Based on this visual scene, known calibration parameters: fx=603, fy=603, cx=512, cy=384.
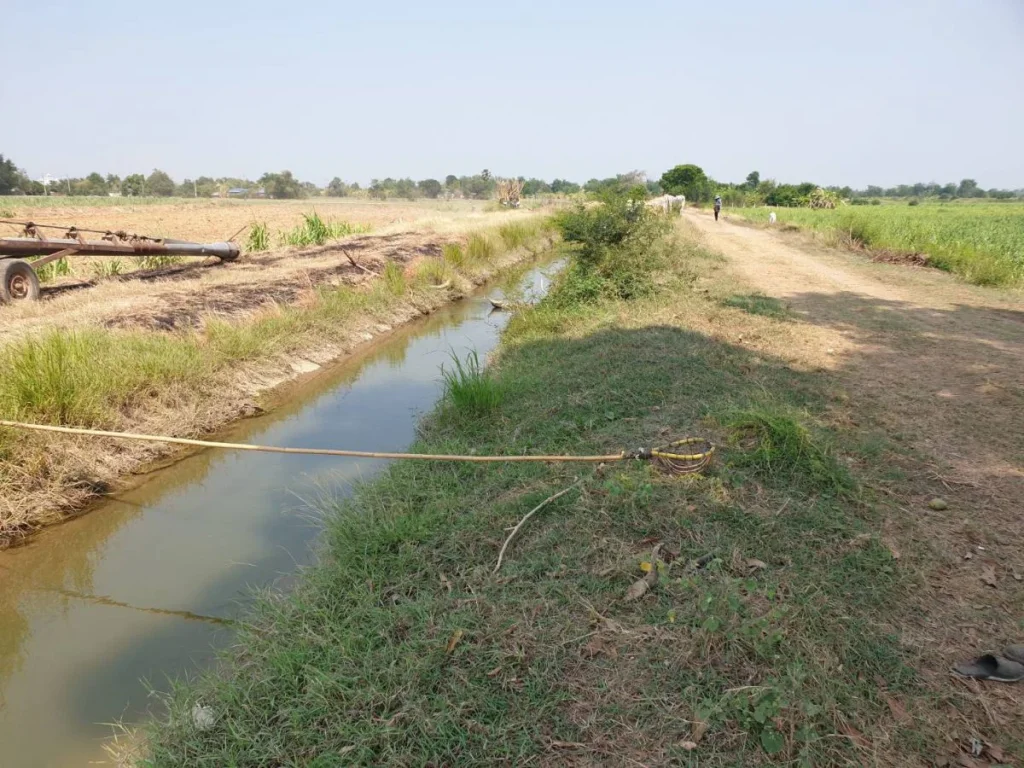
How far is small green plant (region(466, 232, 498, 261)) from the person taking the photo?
591 inches

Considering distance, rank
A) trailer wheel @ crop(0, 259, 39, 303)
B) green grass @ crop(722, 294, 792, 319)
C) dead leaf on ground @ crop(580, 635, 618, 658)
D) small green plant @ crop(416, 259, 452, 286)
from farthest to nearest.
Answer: small green plant @ crop(416, 259, 452, 286), green grass @ crop(722, 294, 792, 319), trailer wheel @ crop(0, 259, 39, 303), dead leaf on ground @ crop(580, 635, 618, 658)

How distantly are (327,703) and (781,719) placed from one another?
66.3 inches

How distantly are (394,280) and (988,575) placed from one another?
9780mm

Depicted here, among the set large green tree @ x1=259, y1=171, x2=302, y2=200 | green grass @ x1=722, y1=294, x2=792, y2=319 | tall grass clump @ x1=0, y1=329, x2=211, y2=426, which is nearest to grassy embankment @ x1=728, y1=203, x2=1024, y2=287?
green grass @ x1=722, y1=294, x2=792, y2=319

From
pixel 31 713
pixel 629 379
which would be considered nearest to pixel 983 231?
pixel 629 379

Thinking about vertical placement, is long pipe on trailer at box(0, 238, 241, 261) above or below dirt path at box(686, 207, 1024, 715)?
above

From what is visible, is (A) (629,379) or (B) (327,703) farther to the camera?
(A) (629,379)

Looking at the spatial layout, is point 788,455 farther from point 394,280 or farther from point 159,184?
point 159,184

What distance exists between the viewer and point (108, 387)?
5.09 metres

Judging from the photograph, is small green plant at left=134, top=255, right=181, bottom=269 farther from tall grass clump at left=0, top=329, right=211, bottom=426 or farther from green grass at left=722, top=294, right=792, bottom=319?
green grass at left=722, top=294, right=792, bottom=319

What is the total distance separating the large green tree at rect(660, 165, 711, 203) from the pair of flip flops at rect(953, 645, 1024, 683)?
5792cm

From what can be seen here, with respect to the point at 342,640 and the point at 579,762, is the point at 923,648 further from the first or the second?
the point at 342,640

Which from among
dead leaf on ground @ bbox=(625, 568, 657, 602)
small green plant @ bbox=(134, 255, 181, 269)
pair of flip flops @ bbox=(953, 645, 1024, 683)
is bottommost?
pair of flip flops @ bbox=(953, 645, 1024, 683)

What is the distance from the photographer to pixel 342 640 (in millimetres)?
2695
